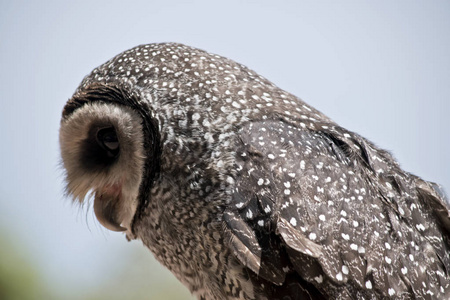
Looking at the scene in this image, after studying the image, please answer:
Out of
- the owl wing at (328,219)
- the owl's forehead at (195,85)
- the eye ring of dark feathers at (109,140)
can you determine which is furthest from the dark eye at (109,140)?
the owl wing at (328,219)

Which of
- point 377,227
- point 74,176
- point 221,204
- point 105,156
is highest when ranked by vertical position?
point 377,227

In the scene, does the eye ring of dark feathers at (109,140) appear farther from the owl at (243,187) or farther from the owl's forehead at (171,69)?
the owl's forehead at (171,69)

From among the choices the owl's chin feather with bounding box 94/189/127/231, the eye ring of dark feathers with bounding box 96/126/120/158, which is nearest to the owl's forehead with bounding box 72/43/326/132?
the eye ring of dark feathers with bounding box 96/126/120/158

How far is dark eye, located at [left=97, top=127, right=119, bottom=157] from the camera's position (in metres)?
3.39

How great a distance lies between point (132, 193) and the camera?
3.34 meters

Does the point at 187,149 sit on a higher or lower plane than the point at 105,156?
higher

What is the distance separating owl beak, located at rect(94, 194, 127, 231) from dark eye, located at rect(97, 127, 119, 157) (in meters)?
0.37

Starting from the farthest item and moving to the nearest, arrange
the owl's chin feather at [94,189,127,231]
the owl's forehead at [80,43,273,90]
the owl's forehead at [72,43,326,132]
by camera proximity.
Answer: the owl's chin feather at [94,189,127,231]
the owl's forehead at [80,43,273,90]
the owl's forehead at [72,43,326,132]

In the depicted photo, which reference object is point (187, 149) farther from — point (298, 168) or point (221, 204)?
point (298, 168)

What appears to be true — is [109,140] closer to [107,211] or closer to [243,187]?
[107,211]

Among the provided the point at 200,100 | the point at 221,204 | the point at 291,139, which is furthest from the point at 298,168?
the point at 200,100

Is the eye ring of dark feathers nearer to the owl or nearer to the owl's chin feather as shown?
the owl

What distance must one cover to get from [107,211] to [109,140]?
56cm

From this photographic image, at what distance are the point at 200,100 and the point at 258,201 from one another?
0.77 m
